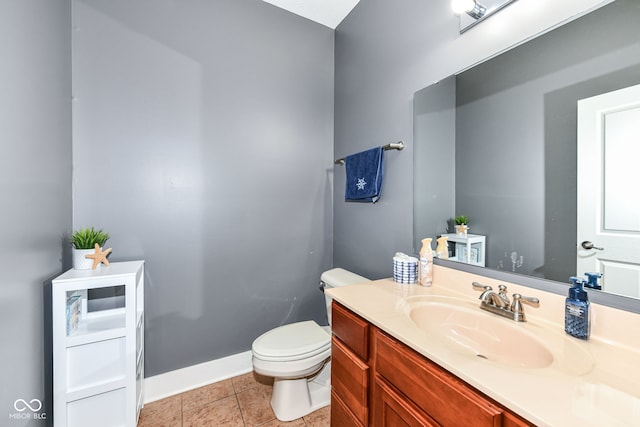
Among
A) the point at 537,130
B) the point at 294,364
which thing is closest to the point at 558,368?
the point at 537,130

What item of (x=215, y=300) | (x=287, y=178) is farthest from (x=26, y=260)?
(x=287, y=178)

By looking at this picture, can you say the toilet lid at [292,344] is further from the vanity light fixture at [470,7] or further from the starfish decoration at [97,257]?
the vanity light fixture at [470,7]

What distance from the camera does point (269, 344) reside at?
1.47 metres

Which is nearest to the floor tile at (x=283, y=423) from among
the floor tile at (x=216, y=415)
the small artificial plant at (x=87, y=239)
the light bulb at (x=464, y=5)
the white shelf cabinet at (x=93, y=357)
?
the floor tile at (x=216, y=415)

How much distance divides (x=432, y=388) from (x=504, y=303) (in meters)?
0.47

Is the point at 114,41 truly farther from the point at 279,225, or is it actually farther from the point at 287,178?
the point at 279,225

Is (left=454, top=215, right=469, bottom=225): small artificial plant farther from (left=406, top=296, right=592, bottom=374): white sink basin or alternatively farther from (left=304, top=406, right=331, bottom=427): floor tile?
(left=304, top=406, right=331, bottom=427): floor tile

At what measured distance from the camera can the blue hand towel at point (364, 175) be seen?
5.35 feet

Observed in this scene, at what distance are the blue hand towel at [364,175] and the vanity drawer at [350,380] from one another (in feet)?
3.01

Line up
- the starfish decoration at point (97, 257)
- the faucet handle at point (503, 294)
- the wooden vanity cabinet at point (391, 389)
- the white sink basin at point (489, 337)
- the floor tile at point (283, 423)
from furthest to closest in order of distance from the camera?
the floor tile at point (283, 423) < the starfish decoration at point (97, 257) < the faucet handle at point (503, 294) < the white sink basin at point (489, 337) < the wooden vanity cabinet at point (391, 389)

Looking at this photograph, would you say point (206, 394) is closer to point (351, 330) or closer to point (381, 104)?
point (351, 330)

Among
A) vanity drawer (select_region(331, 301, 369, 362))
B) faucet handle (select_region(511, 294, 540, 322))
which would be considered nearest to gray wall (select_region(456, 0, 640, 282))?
faucet handle (select_region(511, 294, 540, 322))

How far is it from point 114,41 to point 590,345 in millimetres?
2530

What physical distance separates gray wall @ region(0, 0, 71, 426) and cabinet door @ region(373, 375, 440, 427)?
1.25 meters
